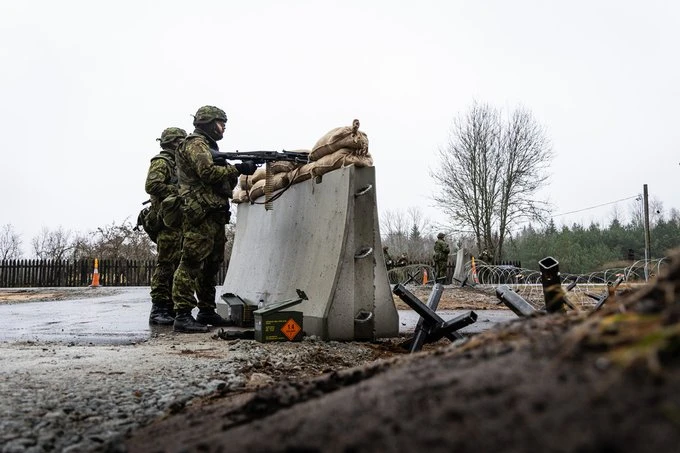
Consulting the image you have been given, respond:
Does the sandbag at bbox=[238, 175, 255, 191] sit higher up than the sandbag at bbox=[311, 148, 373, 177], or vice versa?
the sandbag at bbox=[238, 175, 255, 191]

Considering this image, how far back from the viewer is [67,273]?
2869cm

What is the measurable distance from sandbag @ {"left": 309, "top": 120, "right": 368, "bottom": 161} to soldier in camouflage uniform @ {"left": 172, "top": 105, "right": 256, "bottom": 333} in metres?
1.29

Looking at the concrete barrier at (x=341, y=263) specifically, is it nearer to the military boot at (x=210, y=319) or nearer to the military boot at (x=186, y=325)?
the military boot at (x=186, y=325)

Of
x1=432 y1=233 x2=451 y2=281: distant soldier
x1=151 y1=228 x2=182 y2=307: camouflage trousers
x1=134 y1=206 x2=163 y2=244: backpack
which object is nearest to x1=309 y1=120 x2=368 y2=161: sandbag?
x1=151 y1=228 x2=182 y2=307: camouflage trousers

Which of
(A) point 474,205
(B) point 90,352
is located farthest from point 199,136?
(A) point 474,205

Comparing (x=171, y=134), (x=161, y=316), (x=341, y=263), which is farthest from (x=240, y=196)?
(x=341, y=263)

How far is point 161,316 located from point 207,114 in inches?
98.0

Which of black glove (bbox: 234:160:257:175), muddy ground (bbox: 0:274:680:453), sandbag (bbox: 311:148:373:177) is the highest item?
black glove (bbox: 234:160:257:175)

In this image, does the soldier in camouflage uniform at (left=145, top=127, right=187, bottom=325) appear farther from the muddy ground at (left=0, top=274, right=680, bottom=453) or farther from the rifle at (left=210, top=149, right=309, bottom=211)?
the muddy ground at (left=0, top=274, right=680, bottom=453)

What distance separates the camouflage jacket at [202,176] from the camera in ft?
19.1

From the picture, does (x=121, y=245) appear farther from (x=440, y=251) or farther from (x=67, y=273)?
(x=440, y=251)

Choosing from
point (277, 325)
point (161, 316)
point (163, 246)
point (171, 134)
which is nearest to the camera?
point (277, 325)

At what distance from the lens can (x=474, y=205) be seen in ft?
116

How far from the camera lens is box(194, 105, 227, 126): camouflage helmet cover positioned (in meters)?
6.24
